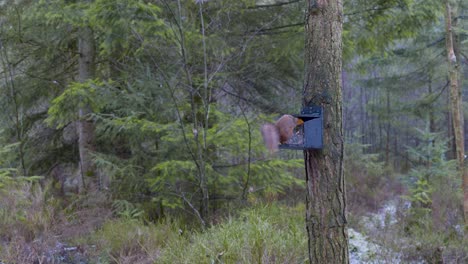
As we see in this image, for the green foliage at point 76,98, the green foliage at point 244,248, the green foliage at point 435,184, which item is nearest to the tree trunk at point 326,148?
the green foliage at point 244,248

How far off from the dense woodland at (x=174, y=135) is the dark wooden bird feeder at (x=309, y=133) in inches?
51.2

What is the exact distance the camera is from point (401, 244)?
466 centimetres

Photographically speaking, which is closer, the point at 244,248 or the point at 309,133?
the point at 309,133

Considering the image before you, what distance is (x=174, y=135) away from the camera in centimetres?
527

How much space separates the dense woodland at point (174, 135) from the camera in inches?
175

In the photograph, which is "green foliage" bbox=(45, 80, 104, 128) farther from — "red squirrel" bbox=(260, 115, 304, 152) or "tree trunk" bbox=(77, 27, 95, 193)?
"red squirrel" bbox=(260, 115, 304, 152)

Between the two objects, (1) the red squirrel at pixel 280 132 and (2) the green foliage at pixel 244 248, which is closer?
(1) the red squirrel at pixel 280 132

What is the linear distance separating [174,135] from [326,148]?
3.16m

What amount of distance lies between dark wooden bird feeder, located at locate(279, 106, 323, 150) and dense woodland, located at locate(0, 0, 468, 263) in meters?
1.30

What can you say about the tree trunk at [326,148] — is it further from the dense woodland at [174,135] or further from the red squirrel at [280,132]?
the dense woodland at [174,135]

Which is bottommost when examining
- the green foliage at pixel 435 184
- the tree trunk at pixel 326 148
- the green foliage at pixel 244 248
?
the green foliage at pixel 435 184

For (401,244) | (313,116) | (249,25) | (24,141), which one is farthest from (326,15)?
(24,141)

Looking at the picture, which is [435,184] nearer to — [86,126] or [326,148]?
[326,148]

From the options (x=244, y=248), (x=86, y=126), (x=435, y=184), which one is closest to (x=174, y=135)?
(x=244, y=248)
